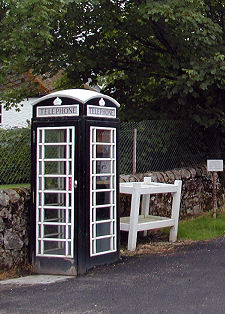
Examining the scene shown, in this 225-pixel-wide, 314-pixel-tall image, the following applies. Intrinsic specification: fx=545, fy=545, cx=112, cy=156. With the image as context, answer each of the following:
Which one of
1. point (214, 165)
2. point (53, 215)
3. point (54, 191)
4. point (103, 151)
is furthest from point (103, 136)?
point (214, 165)

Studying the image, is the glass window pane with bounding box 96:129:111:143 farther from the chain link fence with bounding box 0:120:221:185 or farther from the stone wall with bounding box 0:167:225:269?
the chain link fence with bounding box 0:120:221:185

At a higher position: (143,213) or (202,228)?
(143,213)

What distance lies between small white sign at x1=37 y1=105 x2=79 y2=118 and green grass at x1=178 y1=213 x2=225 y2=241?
3701 mm

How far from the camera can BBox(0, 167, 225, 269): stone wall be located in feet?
24.6

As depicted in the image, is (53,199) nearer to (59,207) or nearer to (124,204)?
(59,207)

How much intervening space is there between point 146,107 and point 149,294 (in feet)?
26.0

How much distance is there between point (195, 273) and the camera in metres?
7.29

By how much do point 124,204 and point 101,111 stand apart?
2733 millimetres

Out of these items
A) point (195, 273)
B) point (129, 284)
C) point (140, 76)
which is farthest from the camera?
point (140, 76)

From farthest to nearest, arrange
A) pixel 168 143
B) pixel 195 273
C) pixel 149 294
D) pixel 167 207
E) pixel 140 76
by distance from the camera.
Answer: pixel 140 76
pixel 168 143
pixel 167 207
pixel 195 273
pixel 149 294

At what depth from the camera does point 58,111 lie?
7562 millimetres

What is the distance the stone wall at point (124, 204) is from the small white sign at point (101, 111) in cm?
151

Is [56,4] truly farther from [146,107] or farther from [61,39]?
[146,107]

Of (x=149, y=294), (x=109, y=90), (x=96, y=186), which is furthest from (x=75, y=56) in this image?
(x=149, y=294)
